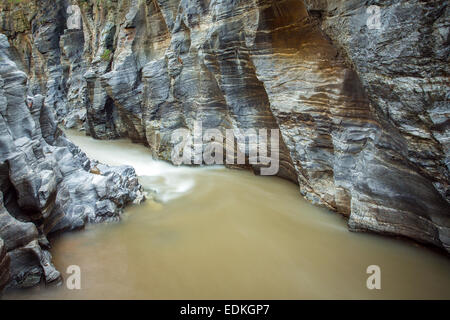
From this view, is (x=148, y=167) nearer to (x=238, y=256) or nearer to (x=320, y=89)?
(x=238, y=256)

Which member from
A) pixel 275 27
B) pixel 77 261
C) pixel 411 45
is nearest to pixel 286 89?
pixel 275 27

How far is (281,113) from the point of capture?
7.84 m

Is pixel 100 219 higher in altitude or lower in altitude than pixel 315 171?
lower

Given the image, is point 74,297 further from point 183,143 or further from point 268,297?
point 183,143

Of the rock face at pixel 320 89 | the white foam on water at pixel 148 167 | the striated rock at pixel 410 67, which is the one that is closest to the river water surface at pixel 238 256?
the rock face at pixel 320 89

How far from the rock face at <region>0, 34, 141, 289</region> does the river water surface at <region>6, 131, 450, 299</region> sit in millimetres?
359

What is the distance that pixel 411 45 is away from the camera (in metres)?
4.43

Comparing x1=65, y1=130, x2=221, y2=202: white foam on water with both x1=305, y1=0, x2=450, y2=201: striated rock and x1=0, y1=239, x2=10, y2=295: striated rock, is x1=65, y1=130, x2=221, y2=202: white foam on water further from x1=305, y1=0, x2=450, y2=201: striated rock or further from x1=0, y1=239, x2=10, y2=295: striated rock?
x1=305, y1=0, x2=450, y2=201: striated rock

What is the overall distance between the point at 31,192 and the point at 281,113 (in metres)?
5.91

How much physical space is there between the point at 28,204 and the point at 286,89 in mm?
6246

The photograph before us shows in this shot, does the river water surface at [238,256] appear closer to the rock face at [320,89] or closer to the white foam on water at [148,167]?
the rock face at [320,89]

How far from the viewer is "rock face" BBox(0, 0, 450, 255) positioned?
457cm

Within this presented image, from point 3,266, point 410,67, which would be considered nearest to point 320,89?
point 410,67

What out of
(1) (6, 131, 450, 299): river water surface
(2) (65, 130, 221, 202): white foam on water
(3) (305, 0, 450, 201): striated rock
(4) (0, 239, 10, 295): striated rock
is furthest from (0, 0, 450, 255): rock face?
(4) (0, 239, 10, 295): striated rock
